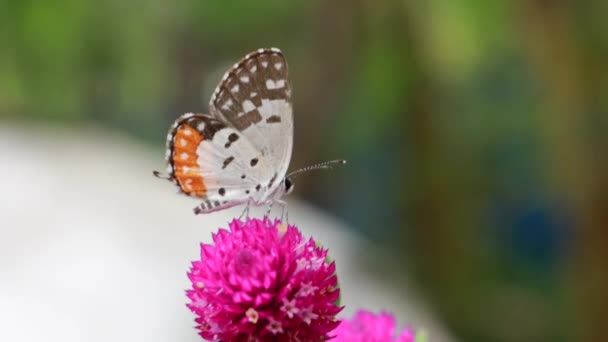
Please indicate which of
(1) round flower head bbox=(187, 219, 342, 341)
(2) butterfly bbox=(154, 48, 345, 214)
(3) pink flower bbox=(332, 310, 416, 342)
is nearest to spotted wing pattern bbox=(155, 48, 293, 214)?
(2) butterfly bbox=(154, 48, 345, 214)

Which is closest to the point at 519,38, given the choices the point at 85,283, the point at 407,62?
the point at 407,62

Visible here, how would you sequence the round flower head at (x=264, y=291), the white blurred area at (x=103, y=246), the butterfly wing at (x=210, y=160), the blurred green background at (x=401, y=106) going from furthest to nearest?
1. the blurred green background at (x=401, y=106)
2. the white blurred area at (x=103, y=246)
3. the butterfly wing at (x=210, y=160)
4. the round flower head at (x=264, y=291)

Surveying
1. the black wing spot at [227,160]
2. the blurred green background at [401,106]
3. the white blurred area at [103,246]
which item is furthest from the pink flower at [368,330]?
the blurred green background at [401,106]

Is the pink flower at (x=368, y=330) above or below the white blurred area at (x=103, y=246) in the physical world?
above

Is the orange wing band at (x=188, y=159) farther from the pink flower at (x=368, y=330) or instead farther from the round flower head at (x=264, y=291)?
the pink flower at (x=368, y=330)

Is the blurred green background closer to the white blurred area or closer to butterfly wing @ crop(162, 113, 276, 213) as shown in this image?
the white blurred area

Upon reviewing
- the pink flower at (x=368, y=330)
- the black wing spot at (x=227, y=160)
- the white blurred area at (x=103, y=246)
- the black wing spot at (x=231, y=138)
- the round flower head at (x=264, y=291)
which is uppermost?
the black wing spot at (x=231, y=138)

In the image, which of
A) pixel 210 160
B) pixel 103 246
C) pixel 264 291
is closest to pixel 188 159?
pixel 210 160
